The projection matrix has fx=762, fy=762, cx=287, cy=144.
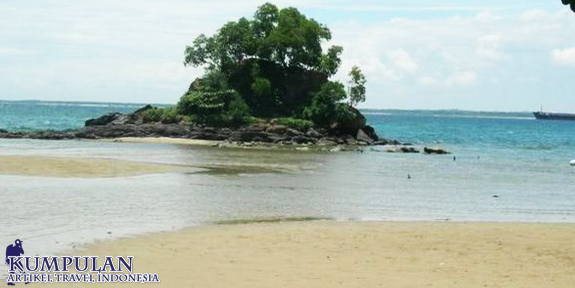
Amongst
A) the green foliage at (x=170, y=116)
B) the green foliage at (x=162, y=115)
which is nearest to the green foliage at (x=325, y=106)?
the green foliage at (x=170, y=116)

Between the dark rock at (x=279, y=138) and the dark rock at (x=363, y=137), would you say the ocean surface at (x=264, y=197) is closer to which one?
the dark rock at (x=279, y=138)

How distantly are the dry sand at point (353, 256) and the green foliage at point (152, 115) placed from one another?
213ft

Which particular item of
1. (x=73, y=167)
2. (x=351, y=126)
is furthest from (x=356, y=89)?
(x=73, y=167)

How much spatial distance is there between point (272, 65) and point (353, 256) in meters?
75.3

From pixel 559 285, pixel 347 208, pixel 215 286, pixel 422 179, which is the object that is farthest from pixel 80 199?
pixel 422 179

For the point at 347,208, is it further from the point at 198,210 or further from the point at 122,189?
the point at 122,189

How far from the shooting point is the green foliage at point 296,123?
8088 centimetres

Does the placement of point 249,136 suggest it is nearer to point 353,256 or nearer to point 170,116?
point 170,116

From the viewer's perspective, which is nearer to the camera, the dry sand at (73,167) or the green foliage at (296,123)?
the dry sand at (73,167)

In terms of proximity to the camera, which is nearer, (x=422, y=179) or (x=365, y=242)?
(x=365, y=242)

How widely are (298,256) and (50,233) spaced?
675cm

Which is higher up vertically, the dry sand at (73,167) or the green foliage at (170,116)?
the green foliage at (170,116)

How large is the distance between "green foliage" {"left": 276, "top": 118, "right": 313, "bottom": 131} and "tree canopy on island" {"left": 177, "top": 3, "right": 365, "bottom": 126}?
294cm

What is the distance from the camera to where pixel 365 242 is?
19.5 meters
